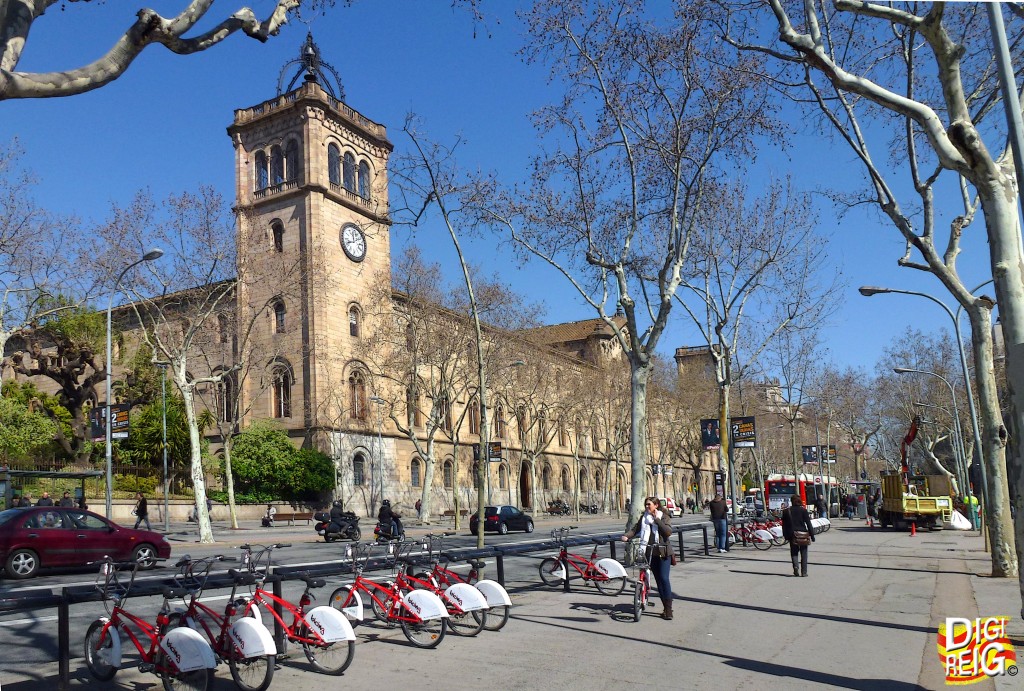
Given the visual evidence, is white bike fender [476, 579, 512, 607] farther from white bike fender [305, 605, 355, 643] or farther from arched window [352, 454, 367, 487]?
arched window [352, 454, 367, 487]

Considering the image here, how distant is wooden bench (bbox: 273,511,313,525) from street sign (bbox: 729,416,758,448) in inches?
932

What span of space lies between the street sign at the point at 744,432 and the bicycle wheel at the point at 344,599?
1941 centimetres

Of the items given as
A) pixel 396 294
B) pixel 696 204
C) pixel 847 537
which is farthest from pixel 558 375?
pixel 696 204

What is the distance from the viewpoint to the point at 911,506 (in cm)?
3375

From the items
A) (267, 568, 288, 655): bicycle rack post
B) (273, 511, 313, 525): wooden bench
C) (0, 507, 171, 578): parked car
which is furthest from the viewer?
(273, 511, 313, 525): wooden bench

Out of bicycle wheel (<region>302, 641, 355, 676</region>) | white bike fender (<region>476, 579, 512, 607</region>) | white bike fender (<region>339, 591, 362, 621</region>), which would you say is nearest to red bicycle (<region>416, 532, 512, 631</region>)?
white bike fender (<region>476, 579, 512, 607</region>)

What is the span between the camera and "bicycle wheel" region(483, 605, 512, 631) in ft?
32.4

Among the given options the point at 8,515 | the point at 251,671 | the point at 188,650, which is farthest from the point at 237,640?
the point at 8,515

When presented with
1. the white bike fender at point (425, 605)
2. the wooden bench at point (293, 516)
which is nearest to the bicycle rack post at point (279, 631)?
the white bike fender at point (425, 605)

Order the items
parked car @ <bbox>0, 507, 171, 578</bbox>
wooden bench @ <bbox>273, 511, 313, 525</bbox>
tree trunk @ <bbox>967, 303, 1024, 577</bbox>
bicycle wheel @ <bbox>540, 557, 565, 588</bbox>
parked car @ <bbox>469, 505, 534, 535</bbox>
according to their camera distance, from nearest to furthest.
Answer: bicycle wheel @ <bbox>540, 557, 565, 588</bbox> → tree trunk @ <bbox>967, 303, 1024, 577</bbox> → parked car @ <bbox>0, 507, 171, 578</bbox> → parked car @ <bbox>469, 505, 534, 535</bbox> → wooden bench @ <bbox>273, 511, 313, 525</bbox>

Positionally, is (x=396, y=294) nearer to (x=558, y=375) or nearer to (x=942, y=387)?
(x=558, y=375)

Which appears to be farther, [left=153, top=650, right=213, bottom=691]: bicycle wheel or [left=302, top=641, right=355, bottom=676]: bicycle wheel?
[left=302, top=641, right=355, bottom=676]: bicycle wheel

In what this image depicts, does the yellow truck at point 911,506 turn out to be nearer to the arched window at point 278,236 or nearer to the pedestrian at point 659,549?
the pedestrian at point 659,549

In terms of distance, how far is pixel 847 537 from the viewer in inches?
1191
